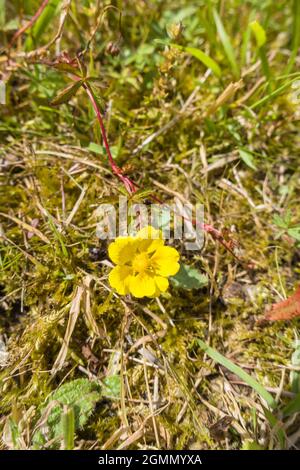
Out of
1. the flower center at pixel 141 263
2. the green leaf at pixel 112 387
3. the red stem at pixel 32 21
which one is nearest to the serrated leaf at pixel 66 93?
the red stem at pixel 32 21

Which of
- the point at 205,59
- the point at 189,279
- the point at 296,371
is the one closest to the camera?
the point at 296,371

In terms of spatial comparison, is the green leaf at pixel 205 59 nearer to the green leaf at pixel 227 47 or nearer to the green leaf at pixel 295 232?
the green leaf at pixel 227 47

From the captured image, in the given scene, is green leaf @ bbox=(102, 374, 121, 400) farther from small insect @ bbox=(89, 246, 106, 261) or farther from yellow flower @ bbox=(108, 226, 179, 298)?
small insect @ bbox=(89, 246, 106, 261)

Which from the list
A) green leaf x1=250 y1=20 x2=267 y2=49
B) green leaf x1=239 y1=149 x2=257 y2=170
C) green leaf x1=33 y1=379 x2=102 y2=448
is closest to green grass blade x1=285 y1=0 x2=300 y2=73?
green leaf x1=250 y1=20 x2=267 y2=49

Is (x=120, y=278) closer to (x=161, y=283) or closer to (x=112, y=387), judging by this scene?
(x=161, y=283)

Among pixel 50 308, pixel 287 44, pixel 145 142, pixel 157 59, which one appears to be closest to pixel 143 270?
pixel 50 308

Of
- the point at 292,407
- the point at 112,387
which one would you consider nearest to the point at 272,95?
the point at 292,407
